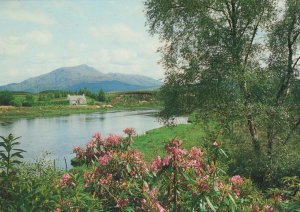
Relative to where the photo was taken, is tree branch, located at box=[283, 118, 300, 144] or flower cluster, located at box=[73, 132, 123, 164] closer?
flower cluster, located at box=[73, 132, 123, 164]

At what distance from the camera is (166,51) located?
26.4 metres

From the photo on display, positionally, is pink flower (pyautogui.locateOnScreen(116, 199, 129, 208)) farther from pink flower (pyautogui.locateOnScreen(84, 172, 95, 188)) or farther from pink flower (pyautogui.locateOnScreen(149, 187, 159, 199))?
pink flower (pyautogui.locateOnScreen(84, 172, 95, 188))

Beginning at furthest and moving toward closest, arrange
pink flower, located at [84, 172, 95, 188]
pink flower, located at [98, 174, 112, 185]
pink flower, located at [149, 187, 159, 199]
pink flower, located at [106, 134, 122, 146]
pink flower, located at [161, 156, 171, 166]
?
pink flower, located at [106, 134, 122, 146], pink flower, located at [84, 172, 95, 188], pink flower, located at [98, 174, 112, 185], pink flower, located at [149, 187, 159, 199], pink flower, located at [161, 156, 171, 166]

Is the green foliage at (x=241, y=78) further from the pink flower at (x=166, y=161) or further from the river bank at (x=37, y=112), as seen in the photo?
the river bank at (x=37, y=112)

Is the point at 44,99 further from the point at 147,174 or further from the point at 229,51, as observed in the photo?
the point at 147,174

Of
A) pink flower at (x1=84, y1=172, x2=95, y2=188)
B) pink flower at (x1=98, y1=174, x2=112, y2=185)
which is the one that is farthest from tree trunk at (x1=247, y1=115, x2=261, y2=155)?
pink flower at (x1=98, y1=174, x2=112, y2=185)

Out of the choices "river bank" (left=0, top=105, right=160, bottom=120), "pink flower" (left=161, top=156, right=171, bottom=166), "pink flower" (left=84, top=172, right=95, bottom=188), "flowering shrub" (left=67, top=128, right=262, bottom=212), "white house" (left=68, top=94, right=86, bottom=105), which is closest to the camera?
"flowering shrub" (left=67, top=128, right=262, bottom=212)

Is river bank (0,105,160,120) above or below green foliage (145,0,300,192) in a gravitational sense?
below

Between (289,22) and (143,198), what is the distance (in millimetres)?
19505

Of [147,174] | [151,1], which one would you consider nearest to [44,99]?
[151,1]

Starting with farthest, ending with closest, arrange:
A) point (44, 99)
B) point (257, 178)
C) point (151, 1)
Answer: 1. point (44, 99)
2. point (151, 1)
3. point (257, 178)

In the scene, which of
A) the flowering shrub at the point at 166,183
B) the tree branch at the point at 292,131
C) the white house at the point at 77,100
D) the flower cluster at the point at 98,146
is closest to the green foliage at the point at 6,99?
the white house at the point at 77,100

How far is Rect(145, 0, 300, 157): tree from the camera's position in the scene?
22016 millimetres

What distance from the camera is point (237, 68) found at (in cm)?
2208
